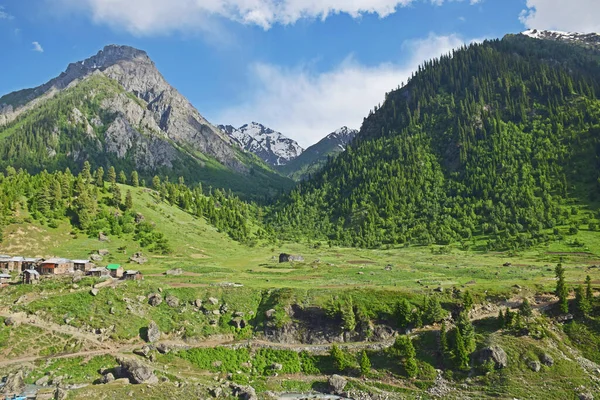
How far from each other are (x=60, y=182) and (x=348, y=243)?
124 m

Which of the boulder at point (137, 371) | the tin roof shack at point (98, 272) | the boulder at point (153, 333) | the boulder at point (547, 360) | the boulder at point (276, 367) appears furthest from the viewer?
the tin roof shack at point (98, 272)

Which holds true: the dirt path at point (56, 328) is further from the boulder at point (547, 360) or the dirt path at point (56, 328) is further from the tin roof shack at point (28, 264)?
the boulder at point (547, 360)

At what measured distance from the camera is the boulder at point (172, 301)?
8106 centimetres

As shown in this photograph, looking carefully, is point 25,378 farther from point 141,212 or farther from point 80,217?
point 141,212

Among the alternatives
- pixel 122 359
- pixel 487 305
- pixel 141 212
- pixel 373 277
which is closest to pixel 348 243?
pixel 373 277

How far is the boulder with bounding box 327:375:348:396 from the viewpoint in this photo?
61688mm

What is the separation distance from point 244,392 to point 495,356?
129ft

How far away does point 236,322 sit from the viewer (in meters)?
78.6

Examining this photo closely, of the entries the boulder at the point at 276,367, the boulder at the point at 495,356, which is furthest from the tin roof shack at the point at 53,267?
the boulder at the point at 495,356

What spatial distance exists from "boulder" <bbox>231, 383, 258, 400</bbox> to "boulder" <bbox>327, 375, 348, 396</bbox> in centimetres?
1182

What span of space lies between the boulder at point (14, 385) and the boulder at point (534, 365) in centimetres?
7420

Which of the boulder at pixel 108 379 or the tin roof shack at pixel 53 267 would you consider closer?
the boulder at pixel 108 379

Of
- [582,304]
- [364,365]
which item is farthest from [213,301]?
[582,304]

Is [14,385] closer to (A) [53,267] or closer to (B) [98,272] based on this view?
(B) [98,272]
